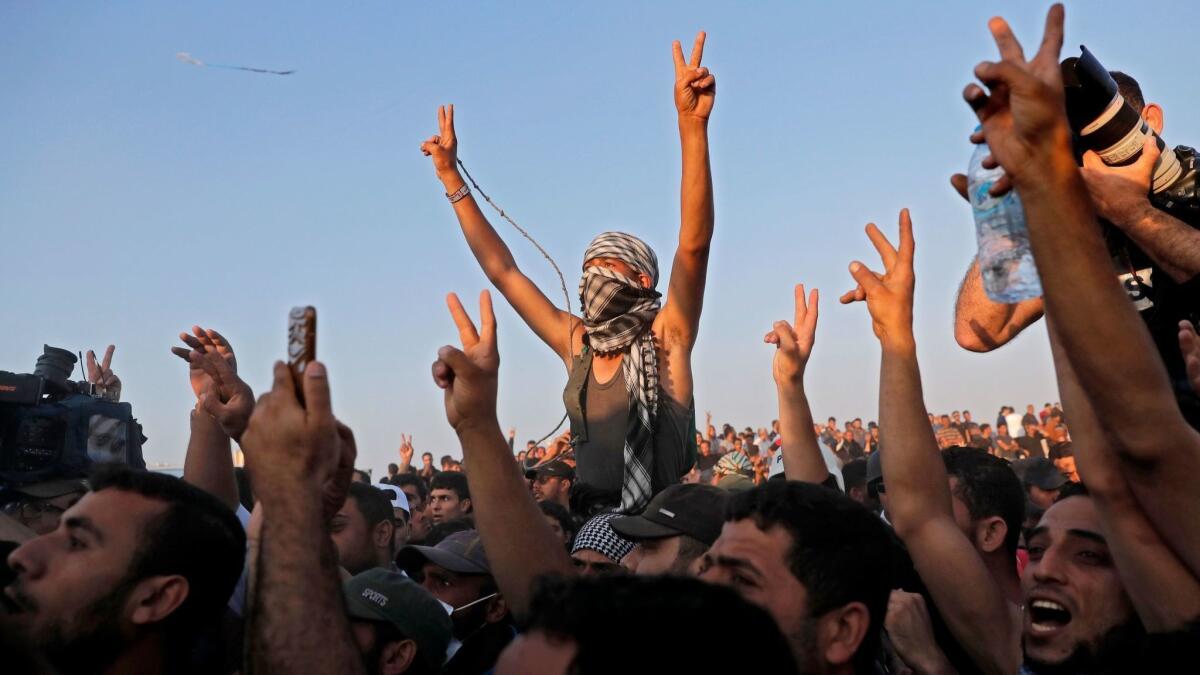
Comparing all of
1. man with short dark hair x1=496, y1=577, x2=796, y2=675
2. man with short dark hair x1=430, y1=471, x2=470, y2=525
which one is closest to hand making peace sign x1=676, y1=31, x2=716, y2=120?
man with short dark hair x1=496, y1=577, x2=796, y2=675

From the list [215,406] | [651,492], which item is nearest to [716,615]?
[215,406]

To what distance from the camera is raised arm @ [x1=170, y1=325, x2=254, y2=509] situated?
3.48 meters

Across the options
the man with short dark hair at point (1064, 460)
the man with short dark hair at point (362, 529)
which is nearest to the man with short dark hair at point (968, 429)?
the man with short dark hair at point (1064, 460)

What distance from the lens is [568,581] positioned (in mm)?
2133

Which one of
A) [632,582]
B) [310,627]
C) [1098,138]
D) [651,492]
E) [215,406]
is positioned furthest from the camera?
[651,492]

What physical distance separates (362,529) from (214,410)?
89.9 inches

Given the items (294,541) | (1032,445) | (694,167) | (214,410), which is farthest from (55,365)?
(1032,445)

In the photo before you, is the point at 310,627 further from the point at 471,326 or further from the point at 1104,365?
the point at 1104,365

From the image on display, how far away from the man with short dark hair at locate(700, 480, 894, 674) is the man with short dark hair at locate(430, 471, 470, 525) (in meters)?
5.88

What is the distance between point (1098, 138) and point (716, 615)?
1872 millimetres

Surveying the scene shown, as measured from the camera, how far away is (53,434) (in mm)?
5801

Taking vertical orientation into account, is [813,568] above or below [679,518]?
below

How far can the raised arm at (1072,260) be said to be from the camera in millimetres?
2121

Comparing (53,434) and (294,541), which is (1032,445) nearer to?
(53,434)
